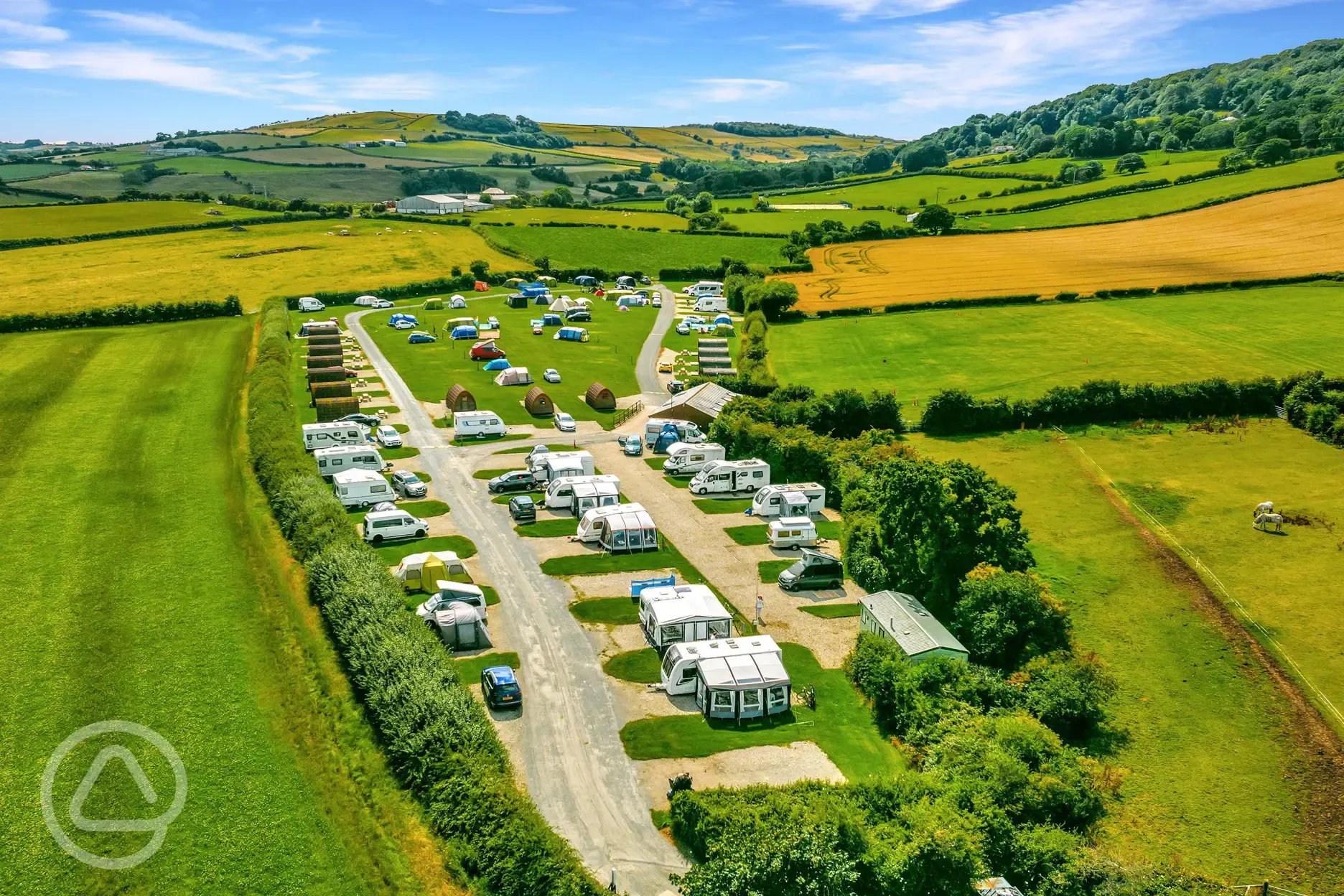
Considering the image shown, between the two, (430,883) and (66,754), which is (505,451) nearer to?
(66,754)

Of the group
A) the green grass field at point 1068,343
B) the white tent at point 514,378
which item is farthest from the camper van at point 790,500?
the white tent at point 514,378

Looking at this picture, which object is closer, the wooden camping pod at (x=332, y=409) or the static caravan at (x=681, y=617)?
the static caravan at (x=681, y=617)

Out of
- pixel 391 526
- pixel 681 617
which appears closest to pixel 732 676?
pixel 681 617

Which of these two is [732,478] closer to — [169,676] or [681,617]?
[681,617]

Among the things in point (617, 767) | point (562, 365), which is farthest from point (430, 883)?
point (562, 365)

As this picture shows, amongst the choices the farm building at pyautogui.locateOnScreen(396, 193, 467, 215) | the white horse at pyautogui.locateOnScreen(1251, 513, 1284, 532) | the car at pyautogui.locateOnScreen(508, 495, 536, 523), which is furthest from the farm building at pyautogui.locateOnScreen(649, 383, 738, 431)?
the farm building at pyautogui.locateOnScreen(396, 193, 467, 215)

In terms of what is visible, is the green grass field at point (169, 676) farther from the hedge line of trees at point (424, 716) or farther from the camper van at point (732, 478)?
the camper van at point (732, 478)

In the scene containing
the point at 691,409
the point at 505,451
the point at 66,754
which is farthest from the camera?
the point at 691,409
